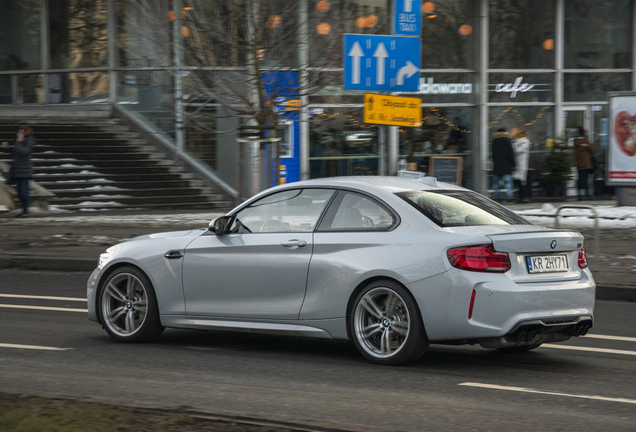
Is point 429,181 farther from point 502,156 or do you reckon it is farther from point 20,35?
point 20,35

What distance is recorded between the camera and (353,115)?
2553 centimetres

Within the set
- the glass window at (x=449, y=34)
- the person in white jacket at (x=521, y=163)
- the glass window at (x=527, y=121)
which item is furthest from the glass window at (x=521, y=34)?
the person in white jacket at (x=521, y=163)

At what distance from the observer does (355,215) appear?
23.2 ft

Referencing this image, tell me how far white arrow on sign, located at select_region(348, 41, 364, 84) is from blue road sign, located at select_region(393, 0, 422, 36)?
95 centimetres

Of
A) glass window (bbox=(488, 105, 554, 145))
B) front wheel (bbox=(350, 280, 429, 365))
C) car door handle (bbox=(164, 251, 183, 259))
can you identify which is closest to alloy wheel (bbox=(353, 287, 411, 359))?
front wheel (bbox=(350, 280, 429, 365))

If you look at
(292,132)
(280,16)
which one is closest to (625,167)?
(280,16)

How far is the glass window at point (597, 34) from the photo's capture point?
92.8 feet

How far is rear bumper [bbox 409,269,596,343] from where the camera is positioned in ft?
20.8

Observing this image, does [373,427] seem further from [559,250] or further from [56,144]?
[56,144]

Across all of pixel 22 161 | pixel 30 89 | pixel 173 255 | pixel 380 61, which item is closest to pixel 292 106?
pixel 380 61

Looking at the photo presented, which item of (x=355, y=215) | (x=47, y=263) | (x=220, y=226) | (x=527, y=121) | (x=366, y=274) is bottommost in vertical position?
(x=47, y=263)

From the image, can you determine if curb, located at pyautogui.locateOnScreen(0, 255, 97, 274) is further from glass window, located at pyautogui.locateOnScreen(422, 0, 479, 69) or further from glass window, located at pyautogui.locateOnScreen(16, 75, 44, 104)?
→ glass window, located at pyautogui.locateOnScreen(16, 75, 44, 104)

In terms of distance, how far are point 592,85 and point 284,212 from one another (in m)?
23.0

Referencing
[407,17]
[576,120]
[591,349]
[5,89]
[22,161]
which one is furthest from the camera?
[5,89]
